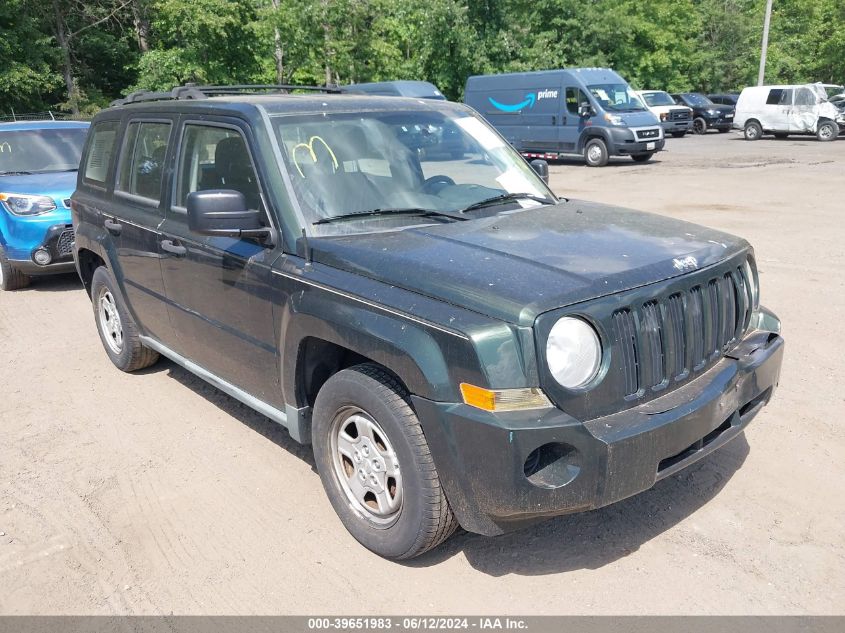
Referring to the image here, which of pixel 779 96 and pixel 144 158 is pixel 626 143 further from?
pixel 144 158

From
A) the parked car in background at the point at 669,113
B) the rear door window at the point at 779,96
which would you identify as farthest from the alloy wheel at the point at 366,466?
the parked car in background at the point at 669,113

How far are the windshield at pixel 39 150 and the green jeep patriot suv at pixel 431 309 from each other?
5.07 meters

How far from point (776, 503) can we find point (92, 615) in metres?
3.11

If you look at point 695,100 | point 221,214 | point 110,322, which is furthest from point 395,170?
point 695,100

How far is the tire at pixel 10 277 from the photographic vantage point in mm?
8430

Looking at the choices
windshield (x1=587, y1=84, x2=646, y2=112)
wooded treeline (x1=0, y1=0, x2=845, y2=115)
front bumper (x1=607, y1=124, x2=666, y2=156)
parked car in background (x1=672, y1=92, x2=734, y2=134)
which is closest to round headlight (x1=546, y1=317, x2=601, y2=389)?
front bumper (x1=607, y1=124, x2=666, y2=156)

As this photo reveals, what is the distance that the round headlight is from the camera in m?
2.75

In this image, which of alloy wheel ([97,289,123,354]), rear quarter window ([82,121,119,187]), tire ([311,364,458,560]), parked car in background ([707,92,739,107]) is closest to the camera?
tire ([311,364,458,560])

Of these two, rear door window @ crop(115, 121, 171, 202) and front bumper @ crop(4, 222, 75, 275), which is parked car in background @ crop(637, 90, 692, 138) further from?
rear door window @ crop(115, 121, 171, 202)

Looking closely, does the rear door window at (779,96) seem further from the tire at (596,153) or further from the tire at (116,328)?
the tire at (116,328)

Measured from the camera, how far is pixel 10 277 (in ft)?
28.0

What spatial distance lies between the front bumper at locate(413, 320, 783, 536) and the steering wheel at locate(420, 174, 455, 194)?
148 cm

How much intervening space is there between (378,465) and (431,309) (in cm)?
80

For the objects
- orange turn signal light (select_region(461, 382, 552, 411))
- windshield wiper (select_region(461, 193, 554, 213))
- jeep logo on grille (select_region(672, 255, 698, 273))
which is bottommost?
orange turn signal light (select_region(461, 382, 552, 411))
